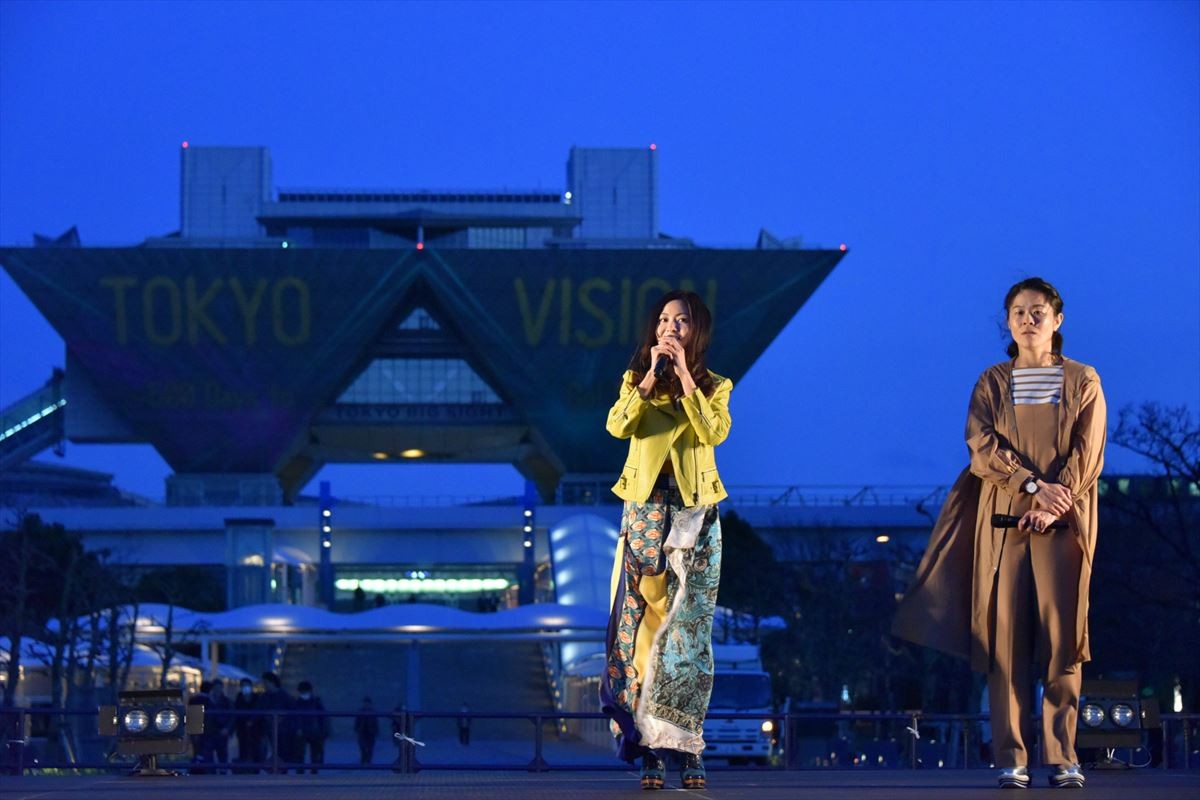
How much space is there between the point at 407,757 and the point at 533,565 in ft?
148

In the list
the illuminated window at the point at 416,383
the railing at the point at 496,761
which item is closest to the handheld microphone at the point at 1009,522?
the railing at the point at 496,761

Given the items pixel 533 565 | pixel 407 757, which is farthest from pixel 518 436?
pixel 407 757

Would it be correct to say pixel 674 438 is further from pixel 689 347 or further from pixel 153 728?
pixel 153 728

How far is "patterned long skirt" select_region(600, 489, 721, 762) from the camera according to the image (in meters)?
6.29

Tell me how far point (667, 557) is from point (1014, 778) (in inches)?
55.3

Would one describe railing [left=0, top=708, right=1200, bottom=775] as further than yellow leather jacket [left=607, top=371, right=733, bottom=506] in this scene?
Yes

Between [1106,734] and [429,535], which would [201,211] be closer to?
[429,535]

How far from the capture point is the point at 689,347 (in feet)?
21.2

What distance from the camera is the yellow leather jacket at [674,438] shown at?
6324mm

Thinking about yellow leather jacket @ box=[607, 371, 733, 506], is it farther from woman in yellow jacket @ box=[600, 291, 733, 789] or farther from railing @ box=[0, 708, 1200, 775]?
railing @ box=[0, 708, 1200, 775]

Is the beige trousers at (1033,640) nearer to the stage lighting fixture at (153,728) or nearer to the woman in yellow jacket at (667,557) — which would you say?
the woman in yellow jacket at (667,557)

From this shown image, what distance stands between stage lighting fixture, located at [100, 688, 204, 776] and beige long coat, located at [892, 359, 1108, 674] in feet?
12.5

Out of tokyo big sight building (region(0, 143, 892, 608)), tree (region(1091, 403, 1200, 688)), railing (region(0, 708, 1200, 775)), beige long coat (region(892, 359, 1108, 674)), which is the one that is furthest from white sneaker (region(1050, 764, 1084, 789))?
tokyo big sight building (region(0, 143, 892, 608))

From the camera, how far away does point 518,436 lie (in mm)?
69562
